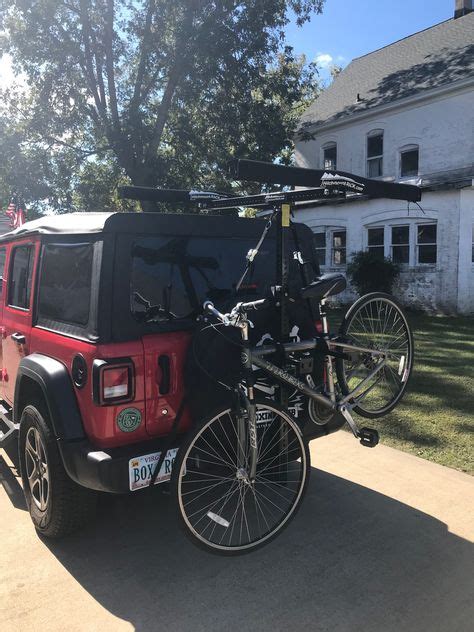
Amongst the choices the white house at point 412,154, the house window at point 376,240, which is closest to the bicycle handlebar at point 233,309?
the white house at point 412,154

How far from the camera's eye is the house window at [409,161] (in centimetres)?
1669

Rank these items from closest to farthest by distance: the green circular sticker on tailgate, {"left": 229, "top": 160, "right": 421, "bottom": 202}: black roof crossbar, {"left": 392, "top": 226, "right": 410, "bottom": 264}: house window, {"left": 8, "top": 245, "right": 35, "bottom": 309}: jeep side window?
1. the green circular sticker on tailgate
2. {"left": 229, "top": 160, "right": 421, "bottom": 202}: black roof crossbar
3. {"left": 8, "top": 245, "right": 35, "bottom": 309}: jeep side window
4. {"left": 392, "top": 226, "right": 410, "bottom": 264}: house window

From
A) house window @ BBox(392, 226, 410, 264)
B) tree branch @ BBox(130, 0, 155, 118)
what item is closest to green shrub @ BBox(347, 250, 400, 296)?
house window @ BBox(392, 226, 410, 264)

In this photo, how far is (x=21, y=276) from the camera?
3.84 meters

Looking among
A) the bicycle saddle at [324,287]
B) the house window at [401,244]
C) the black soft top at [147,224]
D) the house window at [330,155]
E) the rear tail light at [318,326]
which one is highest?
the house window at [330,155]

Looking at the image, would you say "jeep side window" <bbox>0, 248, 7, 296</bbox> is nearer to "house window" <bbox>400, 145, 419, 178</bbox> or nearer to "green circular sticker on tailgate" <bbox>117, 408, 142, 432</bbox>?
"green circular sticker on tailgate" <bbox>117, 408, 142, 432</bbox>

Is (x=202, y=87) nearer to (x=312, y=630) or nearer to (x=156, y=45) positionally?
(x=156, y=45)

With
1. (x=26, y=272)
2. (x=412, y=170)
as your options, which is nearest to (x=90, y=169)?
(x=412, y=170)

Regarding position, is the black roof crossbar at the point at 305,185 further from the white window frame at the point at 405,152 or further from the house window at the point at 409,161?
the house window at the point at 409,161

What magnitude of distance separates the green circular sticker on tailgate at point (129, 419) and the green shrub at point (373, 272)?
13.6m

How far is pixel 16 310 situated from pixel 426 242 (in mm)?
13891

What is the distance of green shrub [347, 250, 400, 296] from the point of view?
15.7 m

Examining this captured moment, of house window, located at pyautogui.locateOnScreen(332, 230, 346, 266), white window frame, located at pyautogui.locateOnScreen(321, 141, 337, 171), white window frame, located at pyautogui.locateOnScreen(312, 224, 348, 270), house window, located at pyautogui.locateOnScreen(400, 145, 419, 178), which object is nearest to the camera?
house window, located at pyautogui.locateOnScreen(400, 145, 419, 178)

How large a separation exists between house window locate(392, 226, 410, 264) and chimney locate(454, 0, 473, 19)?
9150 millimetres
